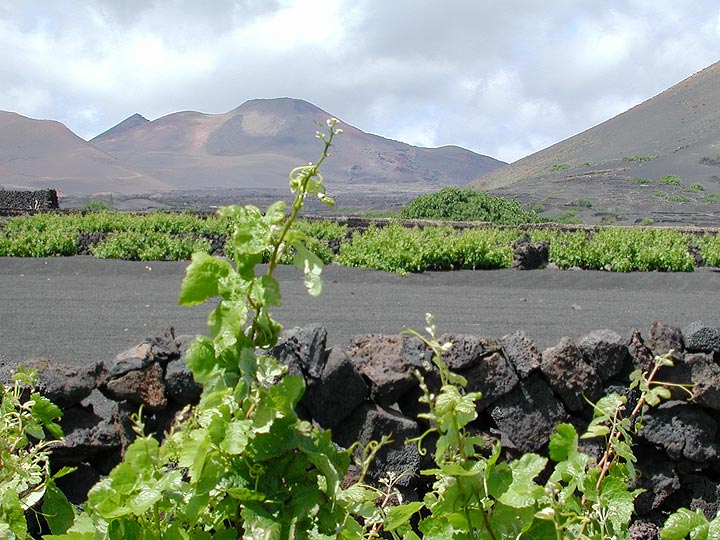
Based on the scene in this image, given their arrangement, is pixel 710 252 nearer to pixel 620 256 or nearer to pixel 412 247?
pixel 620 256

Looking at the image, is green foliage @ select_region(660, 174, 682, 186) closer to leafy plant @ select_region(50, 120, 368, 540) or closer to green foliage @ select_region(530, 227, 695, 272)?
green foliage @ select_region(530, 227, 695, 272)

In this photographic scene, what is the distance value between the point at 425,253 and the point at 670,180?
46.2m

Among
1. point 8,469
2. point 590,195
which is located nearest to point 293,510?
point 8,469

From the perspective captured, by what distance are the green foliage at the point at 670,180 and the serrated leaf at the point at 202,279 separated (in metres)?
57.4

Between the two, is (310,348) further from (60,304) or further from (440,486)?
(60,304)

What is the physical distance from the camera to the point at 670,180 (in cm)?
5550

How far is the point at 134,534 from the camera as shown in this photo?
1.35m

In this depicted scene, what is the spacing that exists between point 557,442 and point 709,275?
13276 millimetres

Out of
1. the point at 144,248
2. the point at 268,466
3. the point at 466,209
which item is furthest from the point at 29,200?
the point at 268,466

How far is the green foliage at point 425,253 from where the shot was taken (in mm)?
14109

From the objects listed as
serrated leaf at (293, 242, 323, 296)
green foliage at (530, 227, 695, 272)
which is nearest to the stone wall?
green foliage at (530, 227, 695, 272)

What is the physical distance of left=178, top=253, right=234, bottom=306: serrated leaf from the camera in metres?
1.32

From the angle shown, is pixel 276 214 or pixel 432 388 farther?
pixel 432 388

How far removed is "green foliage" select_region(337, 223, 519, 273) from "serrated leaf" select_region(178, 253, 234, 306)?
12337mm
